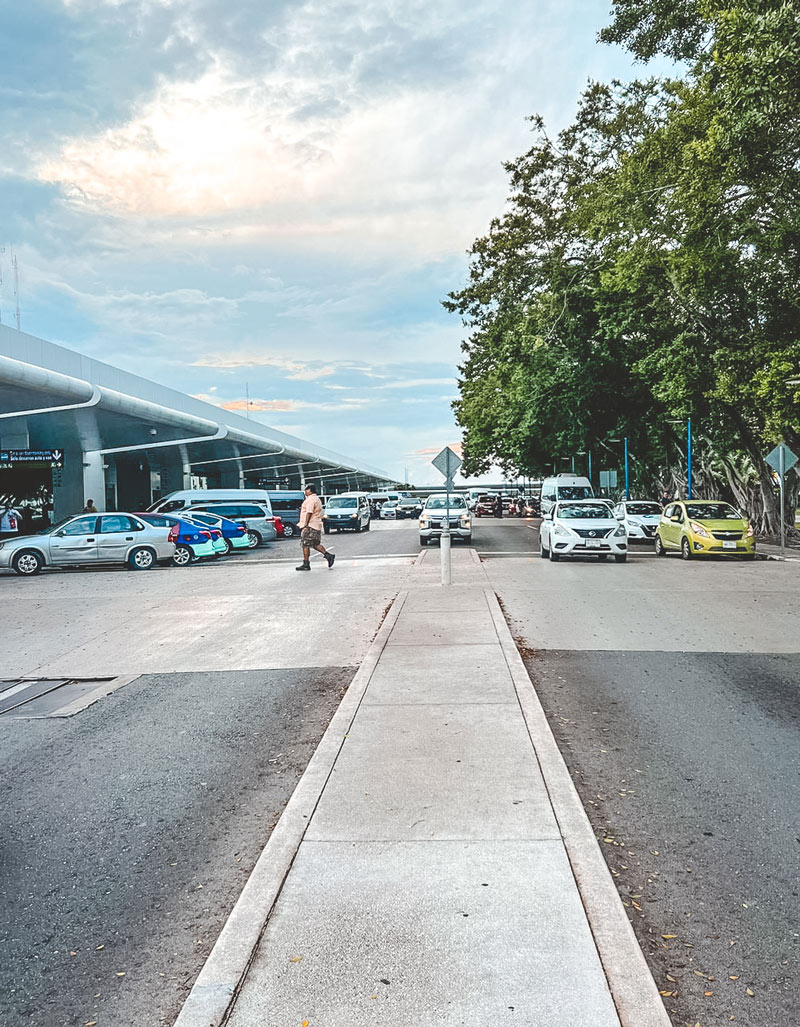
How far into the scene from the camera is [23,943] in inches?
138

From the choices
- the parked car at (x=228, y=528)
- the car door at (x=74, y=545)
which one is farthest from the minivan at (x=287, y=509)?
the car door at (x=74, y=545)

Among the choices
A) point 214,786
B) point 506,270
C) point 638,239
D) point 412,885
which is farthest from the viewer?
point 506,270

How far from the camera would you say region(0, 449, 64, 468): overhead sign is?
96.1 ft

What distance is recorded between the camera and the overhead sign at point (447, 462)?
18.3m

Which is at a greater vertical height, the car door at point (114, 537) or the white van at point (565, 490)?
the white van at point (565, 490)

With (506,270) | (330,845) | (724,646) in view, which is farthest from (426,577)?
(506,270)

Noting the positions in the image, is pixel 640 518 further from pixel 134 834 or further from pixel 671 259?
pixel 134 834

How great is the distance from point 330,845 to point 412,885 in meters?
0.54

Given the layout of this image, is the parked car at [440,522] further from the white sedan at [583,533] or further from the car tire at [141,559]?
the car tire at [141,559]

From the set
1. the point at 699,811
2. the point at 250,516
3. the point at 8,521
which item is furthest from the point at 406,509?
the point at 699,811

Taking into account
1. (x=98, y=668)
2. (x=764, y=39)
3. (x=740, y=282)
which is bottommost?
(x=98, y=668)

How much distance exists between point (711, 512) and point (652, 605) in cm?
1115

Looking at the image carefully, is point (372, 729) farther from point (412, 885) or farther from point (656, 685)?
point (656, 685)

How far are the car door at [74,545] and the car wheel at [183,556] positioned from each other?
2130 mm
